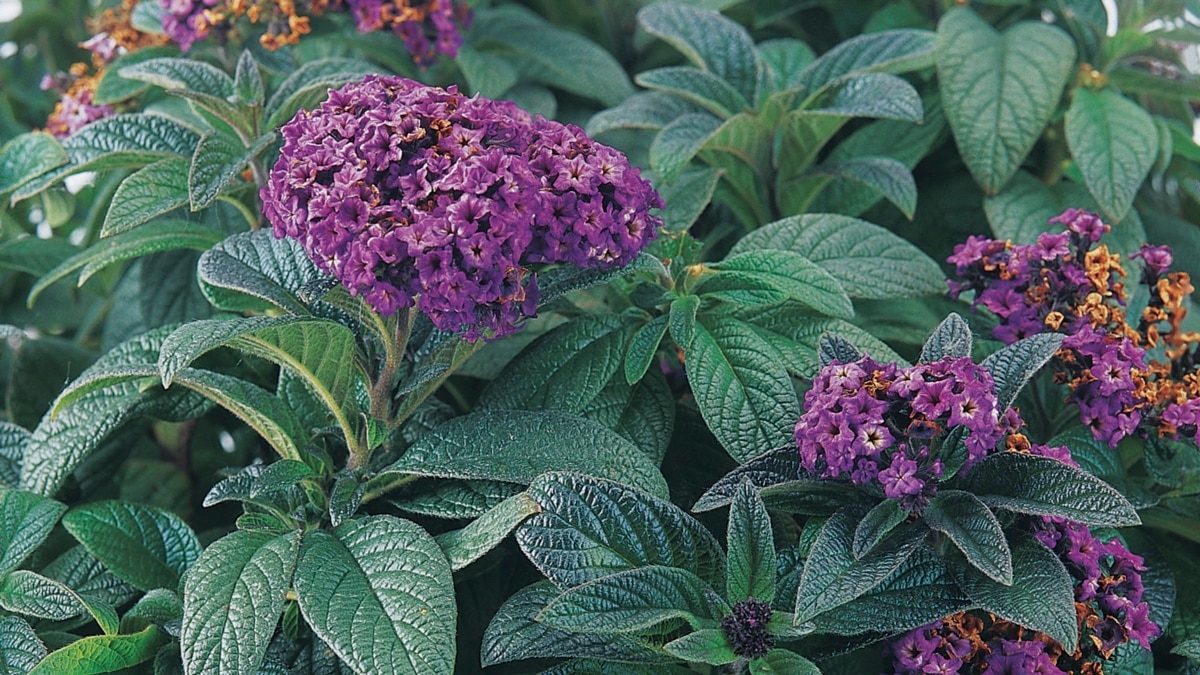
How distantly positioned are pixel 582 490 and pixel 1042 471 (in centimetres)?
32

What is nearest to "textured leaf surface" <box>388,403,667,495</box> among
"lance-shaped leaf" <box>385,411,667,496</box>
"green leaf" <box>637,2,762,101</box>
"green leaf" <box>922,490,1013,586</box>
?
"lance-shaped leaf" <box>385,411,667,496</box>

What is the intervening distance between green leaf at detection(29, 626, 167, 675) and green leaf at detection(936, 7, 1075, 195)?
3.09 ft

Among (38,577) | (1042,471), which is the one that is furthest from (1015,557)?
(38,577)

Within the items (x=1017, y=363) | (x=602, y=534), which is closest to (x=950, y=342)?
(x=1017, y=363)

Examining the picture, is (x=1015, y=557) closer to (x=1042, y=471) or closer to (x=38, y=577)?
(x=1042, y=471)

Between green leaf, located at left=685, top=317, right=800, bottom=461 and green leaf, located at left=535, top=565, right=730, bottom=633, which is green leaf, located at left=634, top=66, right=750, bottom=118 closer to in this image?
green leaf, located at left=685, top=317, right=800, bottom=461

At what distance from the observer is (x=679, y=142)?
1.16 meters

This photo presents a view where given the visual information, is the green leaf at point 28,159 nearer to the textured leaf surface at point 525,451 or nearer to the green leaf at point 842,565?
the textured leaf surface at point 525,451

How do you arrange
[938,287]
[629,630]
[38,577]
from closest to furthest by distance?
[629,630]
[38,577]
[938,287]

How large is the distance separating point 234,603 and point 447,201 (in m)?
0.31

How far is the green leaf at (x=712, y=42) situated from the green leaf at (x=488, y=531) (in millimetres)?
657

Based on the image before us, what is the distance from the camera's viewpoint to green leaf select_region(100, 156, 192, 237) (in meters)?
1.00

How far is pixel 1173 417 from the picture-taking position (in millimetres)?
970

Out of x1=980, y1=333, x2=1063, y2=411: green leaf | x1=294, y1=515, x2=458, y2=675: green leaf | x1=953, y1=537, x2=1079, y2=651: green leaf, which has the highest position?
x1=980, y1=333, x2=1063, y2=411: green leaf
